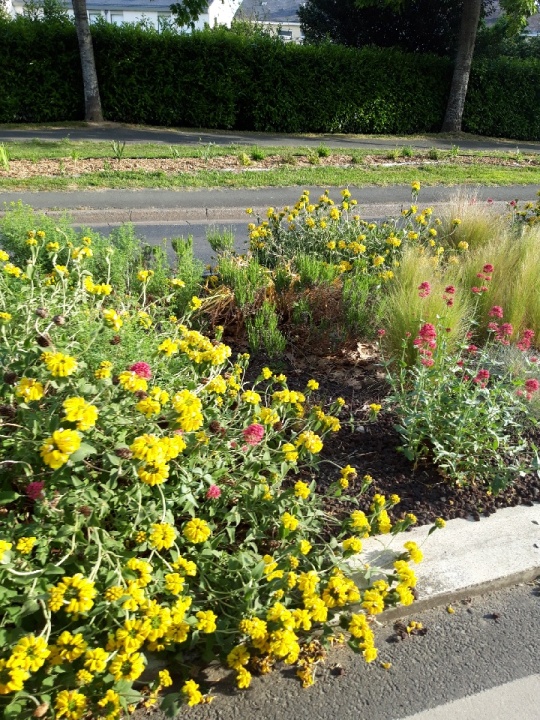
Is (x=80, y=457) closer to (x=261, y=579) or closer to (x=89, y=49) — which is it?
(x=261, y=579)

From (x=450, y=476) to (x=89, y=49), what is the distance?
15822mm

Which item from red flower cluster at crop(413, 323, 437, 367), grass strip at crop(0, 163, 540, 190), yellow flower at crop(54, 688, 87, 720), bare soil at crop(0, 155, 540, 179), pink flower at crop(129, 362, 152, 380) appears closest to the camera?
yellow flower at crop(54, 688, 87, 720)

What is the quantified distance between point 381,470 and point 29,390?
1831mm

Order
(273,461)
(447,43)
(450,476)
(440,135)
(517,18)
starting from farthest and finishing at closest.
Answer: (447,43), (440,135), (517,18), (450,476), (273,461)

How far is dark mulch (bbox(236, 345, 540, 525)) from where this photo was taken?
116 inches

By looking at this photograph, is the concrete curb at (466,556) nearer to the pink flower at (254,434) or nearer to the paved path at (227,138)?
the pink flower at (254,434)

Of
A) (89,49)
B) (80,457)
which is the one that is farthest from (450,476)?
(89,49)

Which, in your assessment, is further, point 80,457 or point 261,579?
point 261,579

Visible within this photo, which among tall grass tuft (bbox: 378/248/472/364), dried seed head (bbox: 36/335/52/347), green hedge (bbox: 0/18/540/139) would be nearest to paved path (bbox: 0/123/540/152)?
green hedge (bbox: 0/18/540/139)

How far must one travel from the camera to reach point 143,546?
209 centimetres

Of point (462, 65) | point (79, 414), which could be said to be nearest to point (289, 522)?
point (79, 414)

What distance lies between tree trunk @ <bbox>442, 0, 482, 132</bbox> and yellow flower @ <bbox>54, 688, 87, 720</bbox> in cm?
1984

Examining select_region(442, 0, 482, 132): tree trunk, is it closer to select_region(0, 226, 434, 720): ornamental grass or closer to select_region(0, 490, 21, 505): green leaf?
select_region(0, 226, 434, 720): ornamental grass

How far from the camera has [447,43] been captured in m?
22.9
